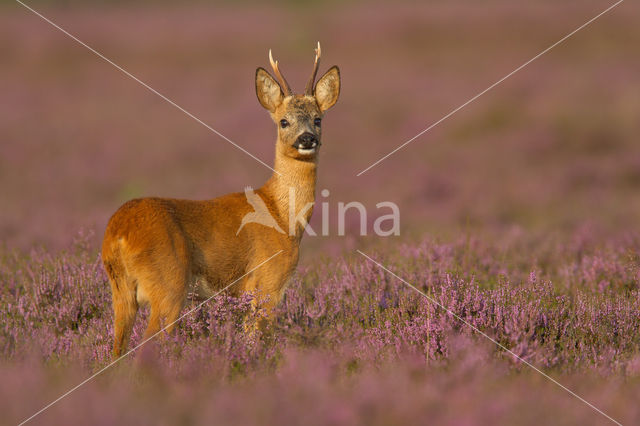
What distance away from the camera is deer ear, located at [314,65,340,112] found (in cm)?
604

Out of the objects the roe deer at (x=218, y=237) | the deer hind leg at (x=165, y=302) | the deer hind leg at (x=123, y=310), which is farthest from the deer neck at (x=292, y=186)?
the deer hind leg at (x=123, y=310)

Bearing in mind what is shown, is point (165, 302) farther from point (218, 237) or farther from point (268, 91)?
point (268, 91)

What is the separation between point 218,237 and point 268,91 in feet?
5.49

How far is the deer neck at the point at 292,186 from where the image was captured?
5492mm

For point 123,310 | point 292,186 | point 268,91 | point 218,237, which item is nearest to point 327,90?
point 268,91

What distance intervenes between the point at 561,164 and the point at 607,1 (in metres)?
13.4

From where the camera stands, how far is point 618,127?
15.3m

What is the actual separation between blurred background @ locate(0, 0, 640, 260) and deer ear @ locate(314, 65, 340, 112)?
1.98 metres

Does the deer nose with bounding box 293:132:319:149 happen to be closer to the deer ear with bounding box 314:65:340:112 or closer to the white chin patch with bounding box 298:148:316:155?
the white chin patch with bounding box 298:148:316:155

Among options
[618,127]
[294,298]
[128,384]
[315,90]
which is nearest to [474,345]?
[294,298]

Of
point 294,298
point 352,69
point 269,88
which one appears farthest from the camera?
point 352,69

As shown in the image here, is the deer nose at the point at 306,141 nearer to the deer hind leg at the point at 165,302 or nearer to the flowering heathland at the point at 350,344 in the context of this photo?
the flowering heathland at the point at 350,344

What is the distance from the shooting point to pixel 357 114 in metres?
18.2

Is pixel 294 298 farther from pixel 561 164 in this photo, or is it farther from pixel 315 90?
pixel 561 164
